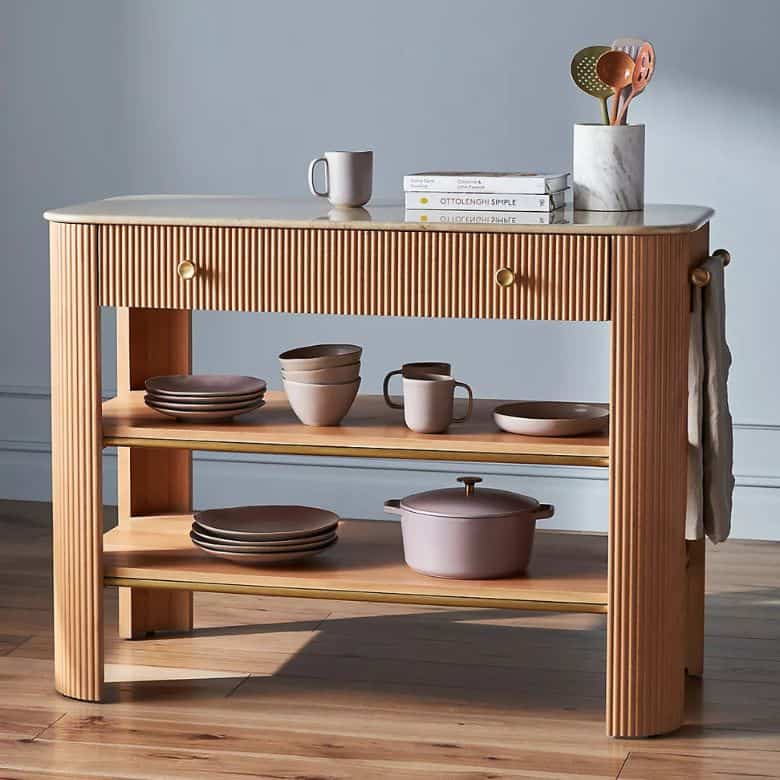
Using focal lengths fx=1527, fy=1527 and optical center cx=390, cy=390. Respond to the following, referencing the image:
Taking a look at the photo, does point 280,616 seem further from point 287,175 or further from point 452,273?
point 287,175

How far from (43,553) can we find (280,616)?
0.74m

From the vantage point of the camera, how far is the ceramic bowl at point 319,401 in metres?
2.49

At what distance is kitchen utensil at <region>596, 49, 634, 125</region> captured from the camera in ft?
7.93

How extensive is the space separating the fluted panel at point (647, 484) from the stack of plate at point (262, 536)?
0.52 meters

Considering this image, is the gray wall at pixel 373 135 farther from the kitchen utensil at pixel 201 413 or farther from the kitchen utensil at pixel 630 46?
the kitchen utensil at pixel 201 413

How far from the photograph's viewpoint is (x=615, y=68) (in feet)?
7.97

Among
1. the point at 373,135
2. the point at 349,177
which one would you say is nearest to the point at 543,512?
the point at 349,177

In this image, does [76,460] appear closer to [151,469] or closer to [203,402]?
[203,402]

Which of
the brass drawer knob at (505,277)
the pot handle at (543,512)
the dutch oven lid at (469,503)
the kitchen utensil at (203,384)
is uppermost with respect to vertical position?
the brass drawer knob at (505,277)

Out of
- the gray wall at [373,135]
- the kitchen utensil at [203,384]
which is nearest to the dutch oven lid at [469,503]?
the kitchen utensil at [203,384]

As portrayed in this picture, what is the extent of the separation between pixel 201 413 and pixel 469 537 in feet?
1.59

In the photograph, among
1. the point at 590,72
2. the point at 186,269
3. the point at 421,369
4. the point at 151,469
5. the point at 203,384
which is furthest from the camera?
the point at 151,469

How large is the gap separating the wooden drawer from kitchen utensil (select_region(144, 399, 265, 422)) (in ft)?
0.66

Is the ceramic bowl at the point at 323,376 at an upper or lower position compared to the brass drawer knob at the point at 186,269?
lower
